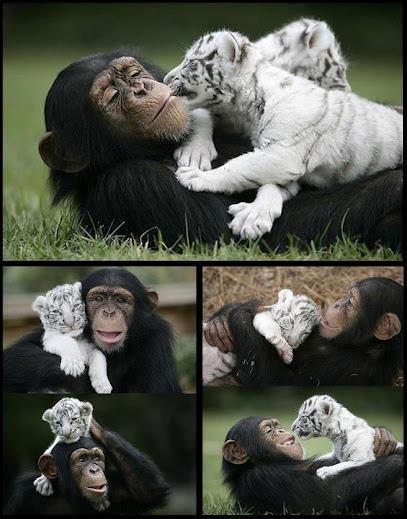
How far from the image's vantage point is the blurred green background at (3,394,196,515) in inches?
194

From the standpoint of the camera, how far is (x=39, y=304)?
485 centimetres

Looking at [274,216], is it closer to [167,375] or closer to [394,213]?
[394,213]

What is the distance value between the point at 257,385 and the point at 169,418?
459 mm

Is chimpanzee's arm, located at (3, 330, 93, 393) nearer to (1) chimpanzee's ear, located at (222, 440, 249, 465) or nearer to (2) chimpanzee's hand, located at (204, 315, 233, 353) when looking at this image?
(2) chimpanzee's hand, located at (204, 315, 233, 353)

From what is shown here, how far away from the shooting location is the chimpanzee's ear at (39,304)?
4.83m

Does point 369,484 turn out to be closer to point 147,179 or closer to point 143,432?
point 143,432

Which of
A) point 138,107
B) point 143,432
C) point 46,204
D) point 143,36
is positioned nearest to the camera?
point 138,107

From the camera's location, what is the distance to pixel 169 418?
16.3 ft

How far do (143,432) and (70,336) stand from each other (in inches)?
24.5

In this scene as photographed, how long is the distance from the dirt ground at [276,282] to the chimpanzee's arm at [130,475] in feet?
2.40

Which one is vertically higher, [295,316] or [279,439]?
[295,316]

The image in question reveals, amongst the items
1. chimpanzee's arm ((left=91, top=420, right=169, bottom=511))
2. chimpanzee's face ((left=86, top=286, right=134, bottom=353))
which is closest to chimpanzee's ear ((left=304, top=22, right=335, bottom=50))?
chimpanzee's face ((left=86, top=286, right=134, bottom=353))

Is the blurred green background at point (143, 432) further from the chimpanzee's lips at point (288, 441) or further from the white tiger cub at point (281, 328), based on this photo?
the chimpanzee's lips at point (288, 441)

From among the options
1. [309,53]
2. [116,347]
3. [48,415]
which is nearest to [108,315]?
[116,347]
